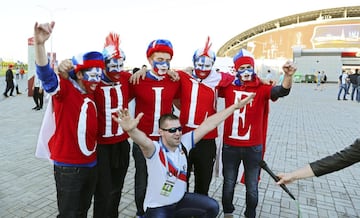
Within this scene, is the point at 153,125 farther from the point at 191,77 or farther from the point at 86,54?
the point at 86,54

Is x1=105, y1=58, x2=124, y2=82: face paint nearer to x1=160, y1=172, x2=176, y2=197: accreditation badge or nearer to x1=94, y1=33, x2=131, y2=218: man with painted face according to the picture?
x1=94, y1=33, x2=131, y2=218: man with painted face

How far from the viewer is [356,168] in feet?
18.5

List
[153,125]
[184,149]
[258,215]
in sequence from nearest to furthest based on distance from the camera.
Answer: [184,149] → [153,125] → [258,215]

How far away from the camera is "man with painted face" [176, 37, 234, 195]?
307 centimetres

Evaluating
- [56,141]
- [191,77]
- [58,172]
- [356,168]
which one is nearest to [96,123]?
[56,141]

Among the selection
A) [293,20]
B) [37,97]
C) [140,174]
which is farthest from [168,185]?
[293,20]

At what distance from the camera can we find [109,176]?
2785 mm

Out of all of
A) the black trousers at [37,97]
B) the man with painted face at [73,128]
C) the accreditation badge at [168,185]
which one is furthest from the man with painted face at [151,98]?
the black trousers at [37,97]

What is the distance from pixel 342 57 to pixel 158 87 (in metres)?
52.1

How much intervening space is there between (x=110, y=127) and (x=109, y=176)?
480 millimetres

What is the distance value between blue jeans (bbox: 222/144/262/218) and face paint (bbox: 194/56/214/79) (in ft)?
2.73

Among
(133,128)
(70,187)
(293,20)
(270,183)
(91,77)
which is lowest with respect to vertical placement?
(270,183)

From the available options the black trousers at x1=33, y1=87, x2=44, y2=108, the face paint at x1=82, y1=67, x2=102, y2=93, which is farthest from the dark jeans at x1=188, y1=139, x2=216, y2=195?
the black trousers at x1=33, y1=87, x2=44, y2=108

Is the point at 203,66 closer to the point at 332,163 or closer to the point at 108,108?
the point at 108,108
